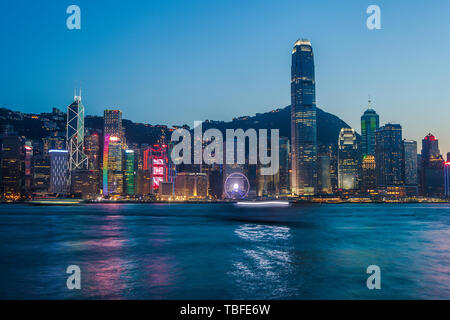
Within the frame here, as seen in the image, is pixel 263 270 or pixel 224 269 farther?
pixel 224 269

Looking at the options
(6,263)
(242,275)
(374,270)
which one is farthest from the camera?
(6,263)

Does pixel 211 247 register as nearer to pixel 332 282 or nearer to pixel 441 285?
pixel 332 282

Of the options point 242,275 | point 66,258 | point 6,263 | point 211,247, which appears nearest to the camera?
point 242,275

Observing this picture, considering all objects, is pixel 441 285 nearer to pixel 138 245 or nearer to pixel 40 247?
pixel 138 245

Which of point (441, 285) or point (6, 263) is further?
point (6, 263)

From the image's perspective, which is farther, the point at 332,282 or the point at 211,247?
the point at 211,247
